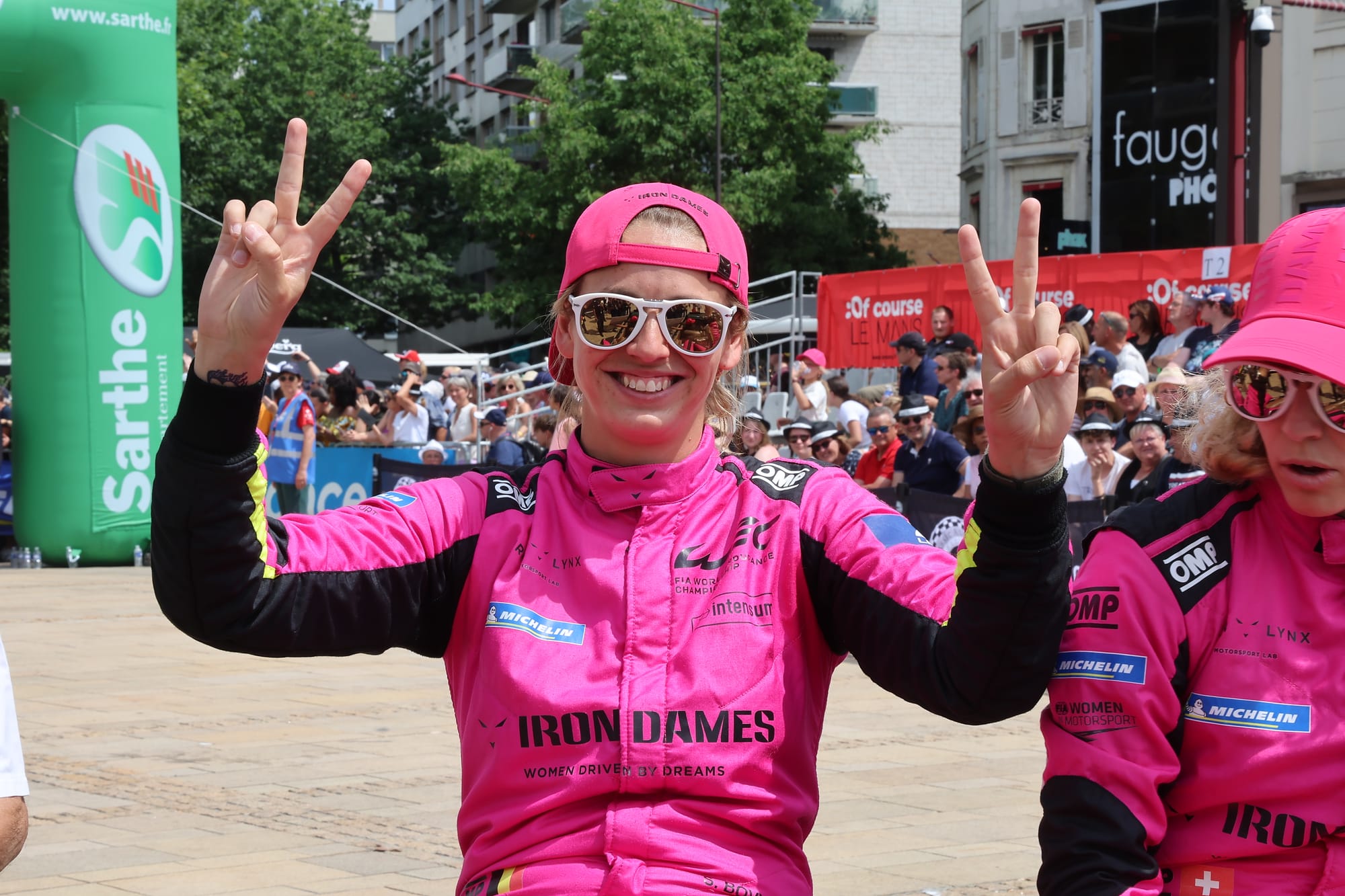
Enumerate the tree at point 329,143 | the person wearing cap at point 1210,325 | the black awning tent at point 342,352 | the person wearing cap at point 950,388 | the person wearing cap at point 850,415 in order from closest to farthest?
the person wearing cap at point 1210,325 < the person wearing cap at point 950,388 < the person wearing cap at point 850,415 < the black awning tent at point 342,352 < the tree at point 329,143

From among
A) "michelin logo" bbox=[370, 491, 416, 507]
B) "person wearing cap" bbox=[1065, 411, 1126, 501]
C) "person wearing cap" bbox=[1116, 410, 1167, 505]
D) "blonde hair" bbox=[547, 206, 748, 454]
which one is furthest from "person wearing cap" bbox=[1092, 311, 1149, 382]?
"michelin logo" bbox=[370, 491, 416, 507]

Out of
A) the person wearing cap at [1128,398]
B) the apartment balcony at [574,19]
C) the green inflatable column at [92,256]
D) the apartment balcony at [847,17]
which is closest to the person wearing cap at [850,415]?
the person wearing cap at [1128,398]

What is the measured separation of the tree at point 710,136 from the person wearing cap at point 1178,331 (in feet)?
92.6

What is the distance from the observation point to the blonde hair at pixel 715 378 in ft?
9.41

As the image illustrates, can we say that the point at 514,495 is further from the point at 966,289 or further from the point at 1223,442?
the point at 966,289

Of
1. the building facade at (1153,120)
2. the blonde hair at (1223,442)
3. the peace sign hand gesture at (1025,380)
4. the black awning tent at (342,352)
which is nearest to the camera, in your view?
the peace sign hand gesture at (1025,380)

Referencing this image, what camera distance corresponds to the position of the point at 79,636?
12.0 m

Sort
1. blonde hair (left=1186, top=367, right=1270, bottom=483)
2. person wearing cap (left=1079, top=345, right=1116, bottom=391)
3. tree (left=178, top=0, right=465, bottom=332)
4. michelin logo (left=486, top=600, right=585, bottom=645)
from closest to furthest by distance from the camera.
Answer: blonde hair (left=1186, top=367, right=1270, bottom=483), michelin logo (left=486, top=600, right=585, bottom=645), person wearing cap (left=1079, top=345, right=1116, bottom=391), tree (left=178, top=0, right=465, bottom=332)

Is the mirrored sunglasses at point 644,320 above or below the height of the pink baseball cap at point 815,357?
above

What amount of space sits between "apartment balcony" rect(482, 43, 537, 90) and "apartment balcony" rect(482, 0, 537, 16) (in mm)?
1292

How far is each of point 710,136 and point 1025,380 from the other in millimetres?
41200

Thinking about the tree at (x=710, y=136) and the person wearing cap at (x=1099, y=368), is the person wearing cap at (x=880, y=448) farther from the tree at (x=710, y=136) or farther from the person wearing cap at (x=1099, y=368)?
the tree at (x=710, y=136)

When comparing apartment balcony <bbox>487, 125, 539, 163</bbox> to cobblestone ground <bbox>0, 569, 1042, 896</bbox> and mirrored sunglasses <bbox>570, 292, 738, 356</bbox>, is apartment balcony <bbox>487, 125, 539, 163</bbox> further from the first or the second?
mirrored sunglasses <bbox>570, 292, 738, 356</bbox>

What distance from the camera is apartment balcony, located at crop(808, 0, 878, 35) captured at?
165ft
